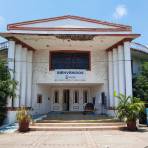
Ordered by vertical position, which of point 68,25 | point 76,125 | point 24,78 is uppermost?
point 68,25

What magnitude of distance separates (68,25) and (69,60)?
3.24 metres

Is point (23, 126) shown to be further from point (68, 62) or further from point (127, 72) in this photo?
point (127, 72)

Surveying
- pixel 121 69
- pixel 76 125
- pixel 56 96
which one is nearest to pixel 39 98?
pixel 56 96

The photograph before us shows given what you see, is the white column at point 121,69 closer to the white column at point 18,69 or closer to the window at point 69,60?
the window at point 69,60

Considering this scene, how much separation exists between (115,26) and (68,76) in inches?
214

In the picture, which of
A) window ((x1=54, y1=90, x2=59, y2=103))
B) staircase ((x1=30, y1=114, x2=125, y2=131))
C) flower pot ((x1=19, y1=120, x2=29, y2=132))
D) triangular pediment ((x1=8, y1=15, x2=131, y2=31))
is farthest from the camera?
window ((x1=54, y1=90, x2=59, y2=103))

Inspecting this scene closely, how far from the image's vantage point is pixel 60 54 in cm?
2106

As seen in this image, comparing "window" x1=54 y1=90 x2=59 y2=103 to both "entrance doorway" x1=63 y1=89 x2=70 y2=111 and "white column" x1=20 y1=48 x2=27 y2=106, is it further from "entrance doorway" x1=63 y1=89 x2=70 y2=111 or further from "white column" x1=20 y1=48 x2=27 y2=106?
"white column" x1=20 y1=48 x2=27 y2=106

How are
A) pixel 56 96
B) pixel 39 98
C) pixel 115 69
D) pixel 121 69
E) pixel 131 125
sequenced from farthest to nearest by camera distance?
pixel 56 96, pixel 39 98, pixel 115 69, pixel 121 69, pixel 131 125

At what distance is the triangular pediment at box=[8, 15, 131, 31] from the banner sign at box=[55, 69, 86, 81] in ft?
11.9

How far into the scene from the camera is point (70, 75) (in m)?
20.1

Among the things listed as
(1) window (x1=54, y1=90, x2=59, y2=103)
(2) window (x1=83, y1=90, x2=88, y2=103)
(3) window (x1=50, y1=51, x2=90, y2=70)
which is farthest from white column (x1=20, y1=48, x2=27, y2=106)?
(2) window (x1=83, y1=90, x2=88, y2=103)

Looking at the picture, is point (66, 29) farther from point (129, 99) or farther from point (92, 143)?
point (92, 143)

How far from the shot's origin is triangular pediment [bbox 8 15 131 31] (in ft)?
59.6
